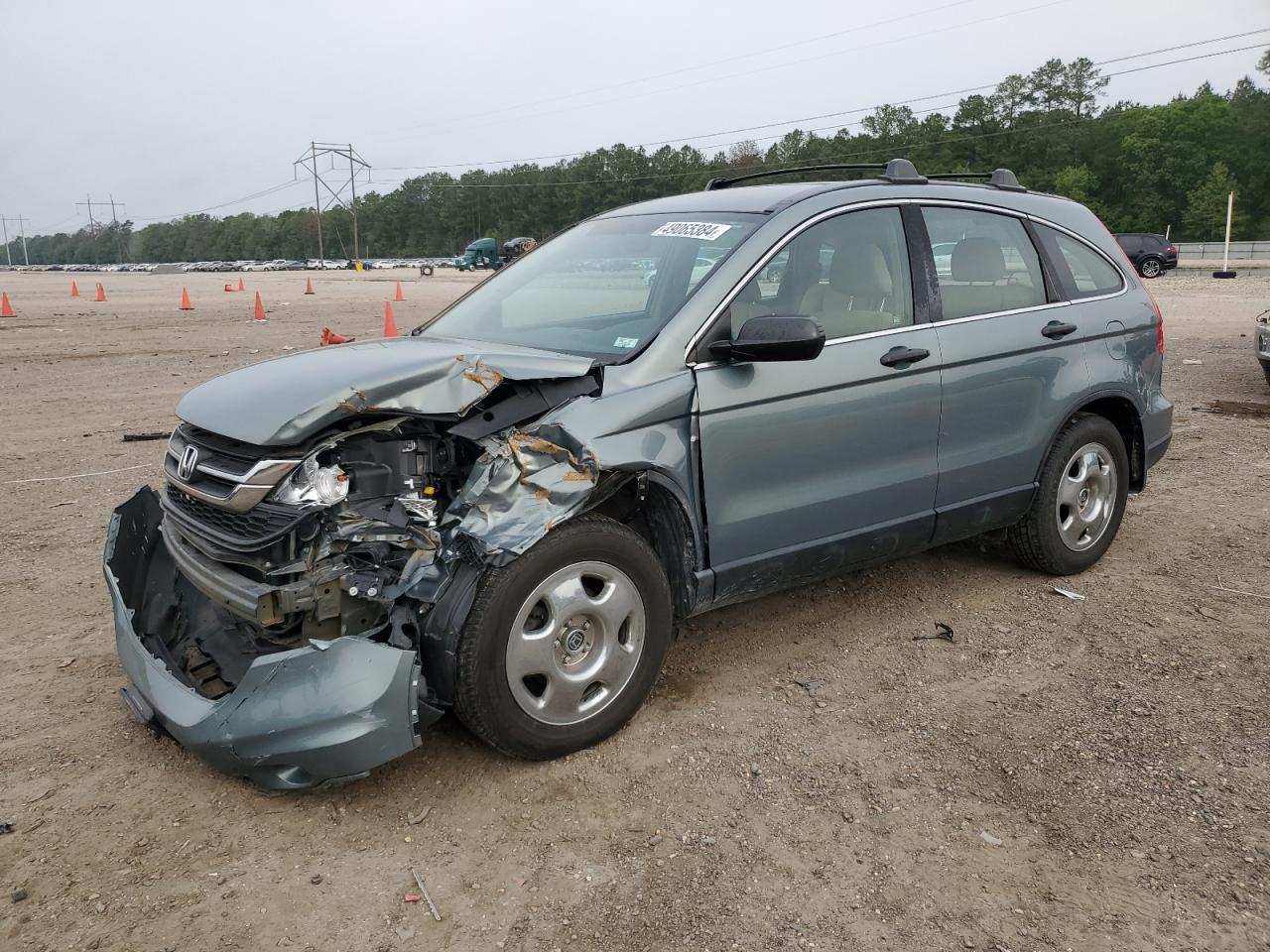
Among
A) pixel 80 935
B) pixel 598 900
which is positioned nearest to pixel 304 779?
pixel 80 935

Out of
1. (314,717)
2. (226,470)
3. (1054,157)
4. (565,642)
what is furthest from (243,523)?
(1054,157)

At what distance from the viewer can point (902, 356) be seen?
4074mm

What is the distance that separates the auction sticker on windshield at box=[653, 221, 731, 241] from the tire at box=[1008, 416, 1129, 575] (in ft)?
6.77

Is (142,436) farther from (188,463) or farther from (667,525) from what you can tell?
(667,525)

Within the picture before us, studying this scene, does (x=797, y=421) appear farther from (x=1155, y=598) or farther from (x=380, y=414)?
(x=1155, y=598)

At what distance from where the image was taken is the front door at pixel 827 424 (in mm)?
3629

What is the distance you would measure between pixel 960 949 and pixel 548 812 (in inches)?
49.5

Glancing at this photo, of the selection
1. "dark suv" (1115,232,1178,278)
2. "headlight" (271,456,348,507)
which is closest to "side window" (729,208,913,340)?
"headlight" (271,456,348,507)

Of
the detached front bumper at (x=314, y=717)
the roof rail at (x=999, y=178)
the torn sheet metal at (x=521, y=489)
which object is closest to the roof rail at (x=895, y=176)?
the roof rail at (x=999, y=178)

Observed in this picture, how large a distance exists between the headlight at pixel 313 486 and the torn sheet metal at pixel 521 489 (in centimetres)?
35

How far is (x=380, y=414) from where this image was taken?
3.13 meters

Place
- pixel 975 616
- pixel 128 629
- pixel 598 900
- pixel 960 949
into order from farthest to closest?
pixel 975 616 → pixel 128 629 → pixel 598 900 → pixel 960 949

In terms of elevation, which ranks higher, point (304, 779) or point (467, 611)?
point (467, 611)

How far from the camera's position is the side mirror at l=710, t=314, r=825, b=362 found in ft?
11.3
